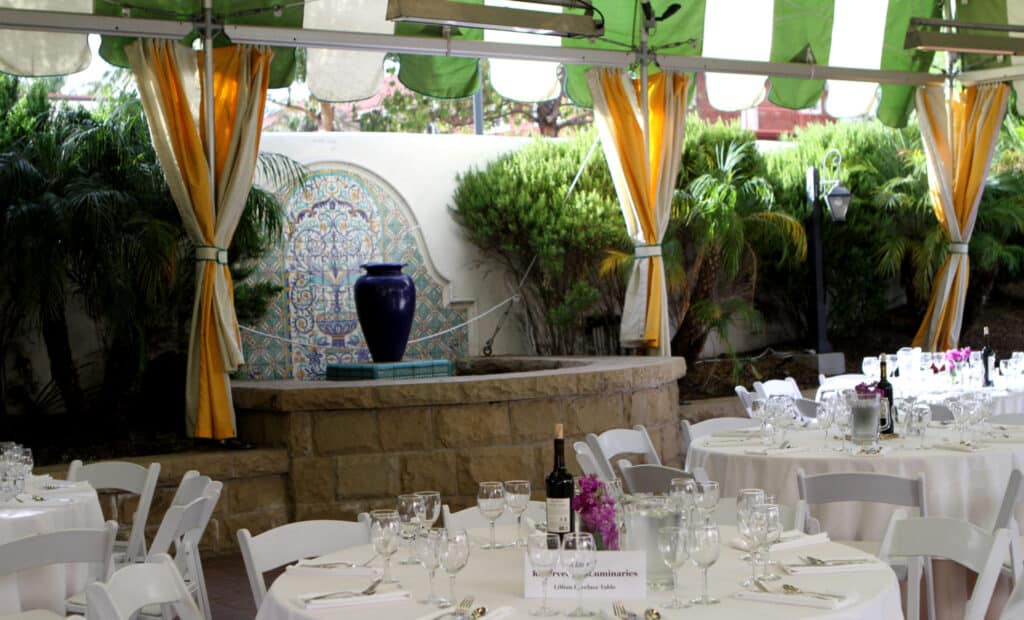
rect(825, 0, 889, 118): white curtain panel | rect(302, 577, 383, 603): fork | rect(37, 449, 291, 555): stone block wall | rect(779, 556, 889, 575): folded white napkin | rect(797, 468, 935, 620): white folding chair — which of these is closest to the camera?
rect(302, 577, 383, 603): fork

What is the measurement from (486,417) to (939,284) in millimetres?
5414

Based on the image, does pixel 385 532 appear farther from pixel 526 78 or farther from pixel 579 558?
pixel 526 78

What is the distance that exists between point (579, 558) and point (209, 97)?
17.7ft

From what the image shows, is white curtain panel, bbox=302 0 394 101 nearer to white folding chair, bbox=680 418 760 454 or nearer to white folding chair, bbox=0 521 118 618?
white folding chair, bbox=680 418 760 454

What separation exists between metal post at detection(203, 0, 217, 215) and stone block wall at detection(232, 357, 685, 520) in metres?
1.20

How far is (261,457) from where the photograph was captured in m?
6.90

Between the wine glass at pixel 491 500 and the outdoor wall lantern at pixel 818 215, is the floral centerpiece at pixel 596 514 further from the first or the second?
the outdoor wall lantern at pixel 818 215

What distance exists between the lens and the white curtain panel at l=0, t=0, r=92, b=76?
7.48m

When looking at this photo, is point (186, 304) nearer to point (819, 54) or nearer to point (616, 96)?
point (616, 96)

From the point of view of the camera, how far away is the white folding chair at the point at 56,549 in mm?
3457

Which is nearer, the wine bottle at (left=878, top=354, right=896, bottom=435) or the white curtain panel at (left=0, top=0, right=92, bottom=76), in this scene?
the wine bottle at (left=878, top=354, right=896, bottom=435)

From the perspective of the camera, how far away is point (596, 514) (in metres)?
2.85

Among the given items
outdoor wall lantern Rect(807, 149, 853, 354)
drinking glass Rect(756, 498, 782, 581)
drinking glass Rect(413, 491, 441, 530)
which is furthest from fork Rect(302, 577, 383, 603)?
outdoor wall lantern Rect(807, 149, 853, 354)

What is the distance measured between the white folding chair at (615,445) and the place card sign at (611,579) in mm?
2400
